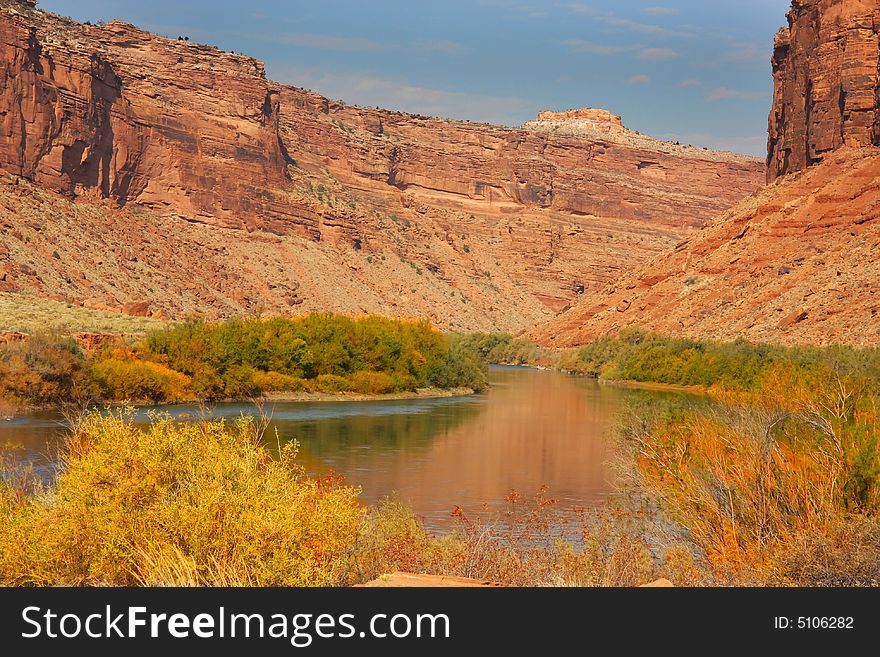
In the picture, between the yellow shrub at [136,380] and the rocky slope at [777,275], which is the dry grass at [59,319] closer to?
the yellow shrub at [136,380]

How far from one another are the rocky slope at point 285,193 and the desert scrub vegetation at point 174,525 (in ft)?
153

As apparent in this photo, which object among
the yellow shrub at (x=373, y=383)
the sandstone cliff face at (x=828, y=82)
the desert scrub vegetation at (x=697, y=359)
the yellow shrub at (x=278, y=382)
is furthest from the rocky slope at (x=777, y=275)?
the yellow shrub at (x=278, y=382)

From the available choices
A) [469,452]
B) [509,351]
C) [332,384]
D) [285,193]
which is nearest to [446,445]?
[469,452]

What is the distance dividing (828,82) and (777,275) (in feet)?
49.6

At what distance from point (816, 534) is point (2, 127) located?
65.1 m

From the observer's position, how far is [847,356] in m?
37.8

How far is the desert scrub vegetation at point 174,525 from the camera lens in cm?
884

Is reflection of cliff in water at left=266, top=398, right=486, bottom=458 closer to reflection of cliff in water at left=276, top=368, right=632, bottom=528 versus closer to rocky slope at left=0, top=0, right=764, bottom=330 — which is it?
reflection of cliff in water at left=276, top=368, right=632, bottom=528

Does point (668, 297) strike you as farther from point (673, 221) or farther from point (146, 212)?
point (673, 221)

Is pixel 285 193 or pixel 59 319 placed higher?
pixel 285 193

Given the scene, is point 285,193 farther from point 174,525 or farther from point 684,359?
point 174,525

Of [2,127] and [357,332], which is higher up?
[2,127]

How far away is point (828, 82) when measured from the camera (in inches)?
2756
